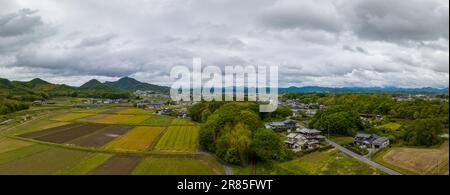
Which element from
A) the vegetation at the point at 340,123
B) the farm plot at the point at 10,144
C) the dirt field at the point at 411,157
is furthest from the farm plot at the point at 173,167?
the vegetation at the point at 340,123

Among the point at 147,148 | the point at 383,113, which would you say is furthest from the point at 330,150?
the point at 383,113

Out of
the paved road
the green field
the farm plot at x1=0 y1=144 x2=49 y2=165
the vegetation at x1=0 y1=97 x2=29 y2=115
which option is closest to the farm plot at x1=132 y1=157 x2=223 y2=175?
the green field

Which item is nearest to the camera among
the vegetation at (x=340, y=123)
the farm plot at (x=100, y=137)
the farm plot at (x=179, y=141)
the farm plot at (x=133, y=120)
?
the farm plot at (x=179, y=141)

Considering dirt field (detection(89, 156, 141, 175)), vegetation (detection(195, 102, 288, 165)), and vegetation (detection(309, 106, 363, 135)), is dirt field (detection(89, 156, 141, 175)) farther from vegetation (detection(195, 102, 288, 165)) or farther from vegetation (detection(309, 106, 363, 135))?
vegetation (detection(309, 106, 363, 135))

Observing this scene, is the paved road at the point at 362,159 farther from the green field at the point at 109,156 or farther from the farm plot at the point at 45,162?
the farm plot at the point at 45,162

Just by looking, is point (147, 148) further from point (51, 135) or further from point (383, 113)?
point (383, 113)

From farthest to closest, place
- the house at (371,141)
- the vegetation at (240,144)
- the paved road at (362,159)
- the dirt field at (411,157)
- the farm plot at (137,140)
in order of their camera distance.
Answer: the house at (371,141) < the farm plot at (137,140) < the vegetation at (240,144) < the paved road at (362,159) < the dirt field at (411,157)
